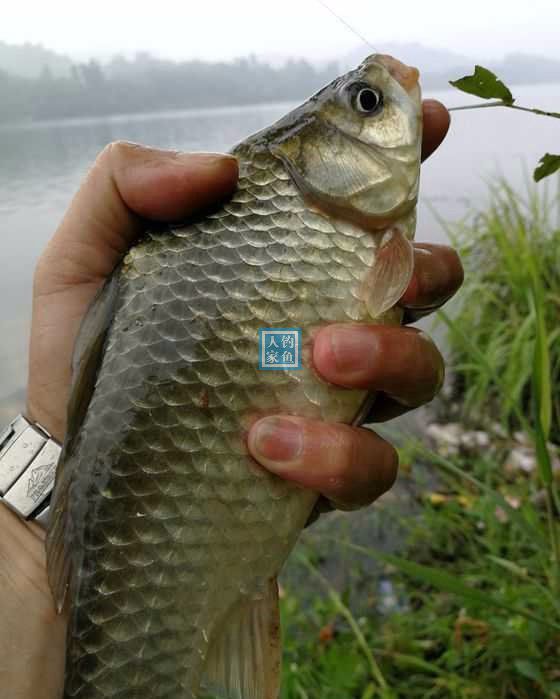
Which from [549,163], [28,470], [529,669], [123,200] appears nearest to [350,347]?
[549,163]

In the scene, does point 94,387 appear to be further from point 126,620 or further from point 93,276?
point 93,276

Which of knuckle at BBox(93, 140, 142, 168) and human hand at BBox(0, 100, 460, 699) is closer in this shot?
human hand at BBox(0, 100, 460, 699)

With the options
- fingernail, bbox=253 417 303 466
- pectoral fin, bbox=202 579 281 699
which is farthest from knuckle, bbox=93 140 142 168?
pectoral fin, bbox=202 579 281 699

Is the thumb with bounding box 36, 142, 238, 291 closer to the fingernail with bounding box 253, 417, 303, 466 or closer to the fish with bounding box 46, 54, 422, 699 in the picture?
the fish with bounding box 46, 54, 422, 699

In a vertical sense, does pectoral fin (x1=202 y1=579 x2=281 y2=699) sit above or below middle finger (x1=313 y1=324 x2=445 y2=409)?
below

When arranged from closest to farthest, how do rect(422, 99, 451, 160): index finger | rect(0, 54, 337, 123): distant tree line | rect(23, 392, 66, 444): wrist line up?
1. rect(422, 99, 451, 160): index finger
2. rect(23, 392, 66, 444): wrist
3. rect(0, 54, 337, 123): distant tree line

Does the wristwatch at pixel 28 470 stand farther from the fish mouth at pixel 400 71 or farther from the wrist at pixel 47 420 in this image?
the fish mouth at pixel 400 71

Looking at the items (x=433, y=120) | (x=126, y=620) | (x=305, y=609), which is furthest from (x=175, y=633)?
(x=305, y=609)

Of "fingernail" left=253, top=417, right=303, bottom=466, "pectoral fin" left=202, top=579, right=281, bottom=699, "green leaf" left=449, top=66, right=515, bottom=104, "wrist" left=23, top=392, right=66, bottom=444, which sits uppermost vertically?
"green leaf" left=449, top=66, right=515, bottom=104

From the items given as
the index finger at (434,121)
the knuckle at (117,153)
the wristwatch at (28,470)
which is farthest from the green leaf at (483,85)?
the wristwatch at (28,470)
